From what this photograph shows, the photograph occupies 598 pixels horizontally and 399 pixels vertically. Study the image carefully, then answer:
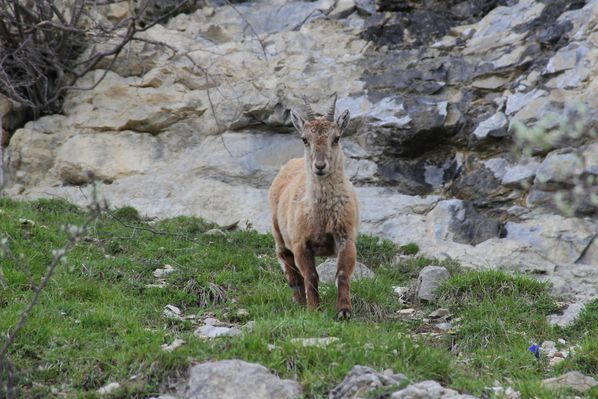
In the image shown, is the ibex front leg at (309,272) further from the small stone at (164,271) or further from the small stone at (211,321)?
the small stone at (164,271)

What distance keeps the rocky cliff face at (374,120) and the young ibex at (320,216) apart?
250cm

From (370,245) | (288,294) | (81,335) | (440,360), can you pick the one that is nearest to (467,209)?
(370,245)

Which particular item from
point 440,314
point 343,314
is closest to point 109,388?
point 343,314

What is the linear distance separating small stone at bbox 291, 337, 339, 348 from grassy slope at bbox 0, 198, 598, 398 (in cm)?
6

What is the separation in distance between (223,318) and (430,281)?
7.97 feet

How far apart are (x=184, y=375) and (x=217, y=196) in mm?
6146

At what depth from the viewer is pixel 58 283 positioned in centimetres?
790

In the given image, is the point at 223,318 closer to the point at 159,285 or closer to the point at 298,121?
the point at 159,285

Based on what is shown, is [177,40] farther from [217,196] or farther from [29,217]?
[29,217]

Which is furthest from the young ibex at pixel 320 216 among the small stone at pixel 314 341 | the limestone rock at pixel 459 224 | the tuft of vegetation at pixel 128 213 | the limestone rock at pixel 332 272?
the tuft of vegetation at pixel 128 213

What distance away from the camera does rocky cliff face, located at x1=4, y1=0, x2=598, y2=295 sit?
1062 cm

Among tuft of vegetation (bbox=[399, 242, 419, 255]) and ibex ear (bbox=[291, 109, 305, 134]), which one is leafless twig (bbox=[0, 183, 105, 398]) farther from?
tuft of vegetation (bbox=[399, 242, 419, 255])

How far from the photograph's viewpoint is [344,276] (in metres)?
7.64

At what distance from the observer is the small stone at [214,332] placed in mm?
6477
